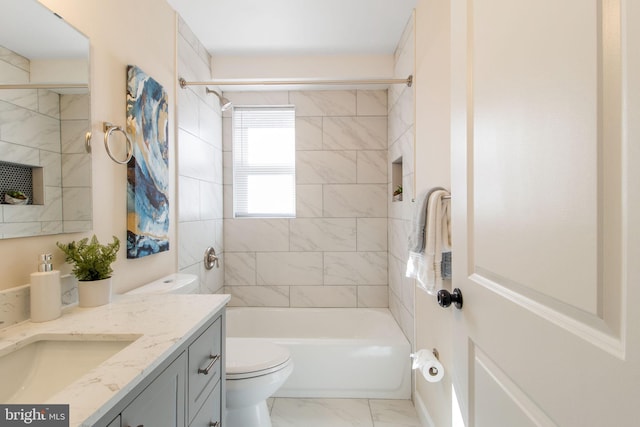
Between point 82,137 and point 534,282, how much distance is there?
1.51 m

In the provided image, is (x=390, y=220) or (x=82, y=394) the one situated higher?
(x=390, y=220)

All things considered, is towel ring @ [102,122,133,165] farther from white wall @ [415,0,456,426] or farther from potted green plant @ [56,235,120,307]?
white wall @ [415,0,456,426]

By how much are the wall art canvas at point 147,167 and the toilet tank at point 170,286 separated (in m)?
0.16

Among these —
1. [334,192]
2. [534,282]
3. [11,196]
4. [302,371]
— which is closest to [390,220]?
[334,192]

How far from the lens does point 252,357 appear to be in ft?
5.62

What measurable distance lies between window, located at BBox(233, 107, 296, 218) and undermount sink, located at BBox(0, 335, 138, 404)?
2214 millimetres

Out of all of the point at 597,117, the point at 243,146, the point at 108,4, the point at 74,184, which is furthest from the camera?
the point at 243,146

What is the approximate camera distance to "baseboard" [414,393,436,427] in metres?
1.82

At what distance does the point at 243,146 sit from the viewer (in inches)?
122

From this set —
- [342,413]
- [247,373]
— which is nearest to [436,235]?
[247,373]

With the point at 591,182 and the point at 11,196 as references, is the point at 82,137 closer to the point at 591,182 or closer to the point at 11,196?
the point at 11,196

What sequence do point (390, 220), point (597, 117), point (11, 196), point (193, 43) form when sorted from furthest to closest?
point (390, 220)
point (193, 43)
point (11, 196)
point (597, 117)

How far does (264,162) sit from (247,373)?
1.97 metres

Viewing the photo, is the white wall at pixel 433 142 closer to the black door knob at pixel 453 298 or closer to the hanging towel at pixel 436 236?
the hanging towel at pixel 436 236
